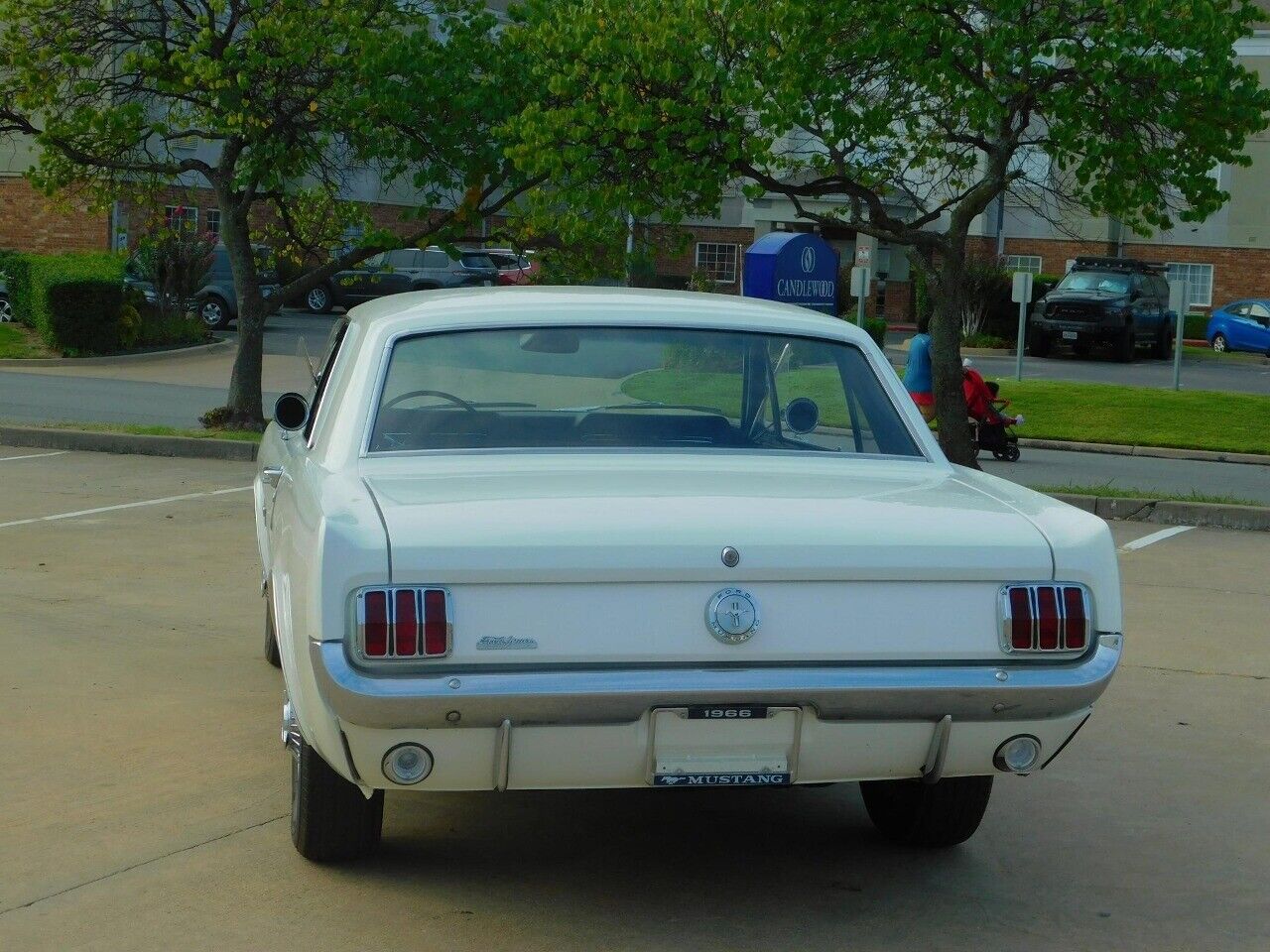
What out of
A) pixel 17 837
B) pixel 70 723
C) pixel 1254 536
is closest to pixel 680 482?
pixel 17 837

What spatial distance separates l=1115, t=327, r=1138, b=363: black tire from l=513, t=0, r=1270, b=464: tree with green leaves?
2145cm

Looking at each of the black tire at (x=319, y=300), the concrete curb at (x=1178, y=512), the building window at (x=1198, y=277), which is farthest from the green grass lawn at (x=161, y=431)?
the building window at (x=1198, y=277)

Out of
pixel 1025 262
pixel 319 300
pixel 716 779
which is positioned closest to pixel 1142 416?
pixel 716 779

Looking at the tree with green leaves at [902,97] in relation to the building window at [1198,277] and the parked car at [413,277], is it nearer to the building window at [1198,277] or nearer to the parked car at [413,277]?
the parked car at [413,277]

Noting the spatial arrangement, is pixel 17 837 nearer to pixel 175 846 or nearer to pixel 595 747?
pixel 175 846

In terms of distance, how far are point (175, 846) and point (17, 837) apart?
0.48m

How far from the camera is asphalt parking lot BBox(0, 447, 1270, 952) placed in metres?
4.54

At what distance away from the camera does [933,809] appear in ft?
17.0

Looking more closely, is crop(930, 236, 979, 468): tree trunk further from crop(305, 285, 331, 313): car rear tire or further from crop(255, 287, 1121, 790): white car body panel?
crop(305, 285, 331, 313): car rear tire

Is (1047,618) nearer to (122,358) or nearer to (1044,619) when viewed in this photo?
(1044,619)

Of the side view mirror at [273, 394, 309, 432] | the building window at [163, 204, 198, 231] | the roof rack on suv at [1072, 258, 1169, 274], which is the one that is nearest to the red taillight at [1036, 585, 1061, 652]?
the side view mirror at [273, 394, 309, 432]

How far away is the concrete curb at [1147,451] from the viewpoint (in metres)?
20.7

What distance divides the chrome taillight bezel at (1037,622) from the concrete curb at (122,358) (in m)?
25.6

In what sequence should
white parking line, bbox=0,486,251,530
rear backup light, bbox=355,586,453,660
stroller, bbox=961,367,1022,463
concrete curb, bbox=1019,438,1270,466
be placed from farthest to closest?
1. concrete curb, bbox=1019,438,1270,466
2. stroller, bbox=961,367,1022,463
3. white parking line, bbox=0,486,251,530
4. rear backup light, bbox=355,586,453,660
